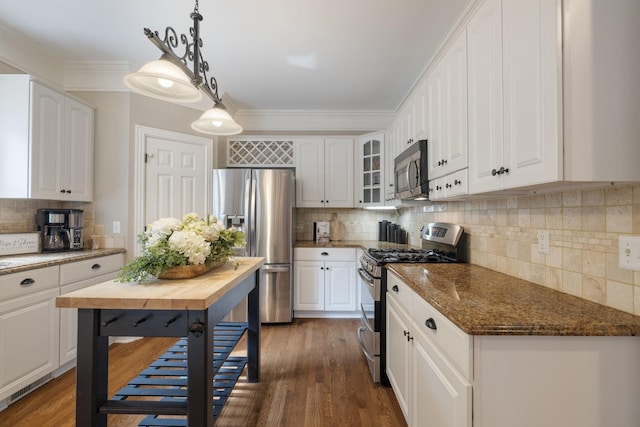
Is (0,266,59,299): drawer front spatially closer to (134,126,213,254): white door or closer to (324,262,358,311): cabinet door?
(134,126,213,254): white door

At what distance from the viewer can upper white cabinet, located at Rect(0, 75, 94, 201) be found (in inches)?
86.4

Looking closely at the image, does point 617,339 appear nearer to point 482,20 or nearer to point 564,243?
point 564,243

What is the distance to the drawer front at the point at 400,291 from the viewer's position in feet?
4.97

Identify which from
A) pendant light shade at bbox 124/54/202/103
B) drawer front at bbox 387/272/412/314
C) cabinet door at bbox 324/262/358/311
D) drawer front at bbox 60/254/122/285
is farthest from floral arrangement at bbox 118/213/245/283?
cabinet door at bbox 324/262/358/311

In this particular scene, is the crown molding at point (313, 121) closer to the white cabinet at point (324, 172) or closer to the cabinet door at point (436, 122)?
the white cabinet at point (324, 172)

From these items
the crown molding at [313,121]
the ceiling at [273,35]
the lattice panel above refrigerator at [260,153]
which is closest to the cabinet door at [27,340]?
the ceiling at [273,35]

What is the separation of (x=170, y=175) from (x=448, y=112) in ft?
9.01

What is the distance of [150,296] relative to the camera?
109 cm

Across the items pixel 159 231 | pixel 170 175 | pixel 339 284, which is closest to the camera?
pixel 159 231

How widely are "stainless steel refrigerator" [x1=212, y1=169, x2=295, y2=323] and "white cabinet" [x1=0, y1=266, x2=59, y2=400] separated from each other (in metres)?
1.50

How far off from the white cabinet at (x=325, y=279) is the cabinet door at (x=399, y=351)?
1.34 m

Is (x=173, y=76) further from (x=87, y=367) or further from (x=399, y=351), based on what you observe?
(x=399, y=351)

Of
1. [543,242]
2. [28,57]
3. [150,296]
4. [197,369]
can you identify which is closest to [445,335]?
[543,242]

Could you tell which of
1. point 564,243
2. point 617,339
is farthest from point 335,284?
point 617,339
